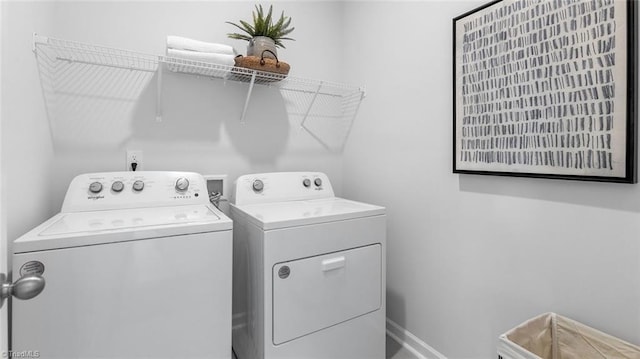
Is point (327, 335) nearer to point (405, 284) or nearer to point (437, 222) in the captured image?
point (405, 284)

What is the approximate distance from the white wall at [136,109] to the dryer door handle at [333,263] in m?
0.88

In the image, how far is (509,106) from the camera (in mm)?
1251

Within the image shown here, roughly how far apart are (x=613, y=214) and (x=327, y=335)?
1.17 metres

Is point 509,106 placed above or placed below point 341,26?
below

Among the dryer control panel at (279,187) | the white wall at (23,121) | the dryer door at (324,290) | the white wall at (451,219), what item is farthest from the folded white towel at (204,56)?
the dryer door at (324,290)

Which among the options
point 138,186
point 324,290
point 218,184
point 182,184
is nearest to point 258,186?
point 218,184

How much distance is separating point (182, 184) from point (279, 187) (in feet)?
1.76

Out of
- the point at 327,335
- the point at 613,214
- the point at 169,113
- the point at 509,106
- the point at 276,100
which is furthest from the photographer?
the point at 276,100

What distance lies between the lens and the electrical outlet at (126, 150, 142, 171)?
1.62 meters

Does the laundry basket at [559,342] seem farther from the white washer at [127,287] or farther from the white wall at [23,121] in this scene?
the white wall at [23,121]

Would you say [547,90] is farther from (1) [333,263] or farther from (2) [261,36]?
(2) [261,36]

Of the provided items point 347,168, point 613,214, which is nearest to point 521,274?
point 613,214

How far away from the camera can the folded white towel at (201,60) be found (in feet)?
4.89

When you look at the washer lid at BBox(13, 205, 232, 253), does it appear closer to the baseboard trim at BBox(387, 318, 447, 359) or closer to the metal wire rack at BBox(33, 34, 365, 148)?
the metal wire rack at BBox(33, 34, 365, 148)
